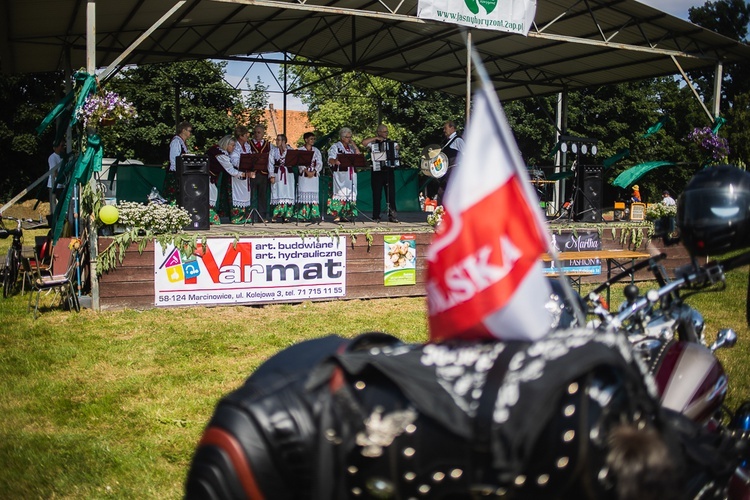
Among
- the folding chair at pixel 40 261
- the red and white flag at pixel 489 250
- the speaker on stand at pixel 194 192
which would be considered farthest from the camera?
the speaker on stand at pixel 194 192


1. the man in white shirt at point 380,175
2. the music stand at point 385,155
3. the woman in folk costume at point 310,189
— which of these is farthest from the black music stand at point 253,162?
the music stand at point 385,155

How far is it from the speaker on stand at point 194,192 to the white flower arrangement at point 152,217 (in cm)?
153

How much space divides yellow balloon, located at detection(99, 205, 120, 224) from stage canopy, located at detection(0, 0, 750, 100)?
3.49m

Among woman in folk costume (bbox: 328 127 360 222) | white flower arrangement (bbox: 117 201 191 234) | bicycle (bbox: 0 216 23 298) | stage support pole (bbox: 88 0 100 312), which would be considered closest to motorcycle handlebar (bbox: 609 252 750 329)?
white flower arrangement (bbox: 117 201 191 234)

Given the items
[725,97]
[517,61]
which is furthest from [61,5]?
[725,97]

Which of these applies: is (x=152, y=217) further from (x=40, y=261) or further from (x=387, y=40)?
(x=387, y=40)

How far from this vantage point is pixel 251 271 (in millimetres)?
9422

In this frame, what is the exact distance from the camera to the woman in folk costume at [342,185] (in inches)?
538

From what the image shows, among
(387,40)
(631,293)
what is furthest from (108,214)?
(387,40)

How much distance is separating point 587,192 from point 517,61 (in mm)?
5262

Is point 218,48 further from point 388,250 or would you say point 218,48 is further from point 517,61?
point 388,250

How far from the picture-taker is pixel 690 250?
2562 mm

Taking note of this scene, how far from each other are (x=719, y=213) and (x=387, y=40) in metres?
15.7

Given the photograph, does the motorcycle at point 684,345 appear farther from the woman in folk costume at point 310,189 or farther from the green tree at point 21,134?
the green tree at point 21,134
